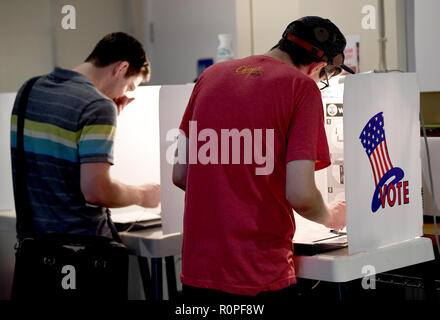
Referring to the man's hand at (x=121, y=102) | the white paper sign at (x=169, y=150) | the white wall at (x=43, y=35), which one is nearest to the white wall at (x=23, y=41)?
the white wall at (x=43, y=35)

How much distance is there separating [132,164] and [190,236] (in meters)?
1.09

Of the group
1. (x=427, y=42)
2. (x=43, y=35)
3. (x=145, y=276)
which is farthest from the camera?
(x=43, y=35)

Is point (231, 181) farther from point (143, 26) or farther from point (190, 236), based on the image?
point (143, 26)

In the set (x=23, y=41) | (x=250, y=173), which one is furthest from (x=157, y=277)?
(x=23, y=41)

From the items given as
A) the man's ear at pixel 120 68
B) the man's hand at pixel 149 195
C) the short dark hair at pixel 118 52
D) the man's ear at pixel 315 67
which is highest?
the short dark hair at pixel 118 52

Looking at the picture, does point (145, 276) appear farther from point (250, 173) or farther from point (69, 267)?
point (250, 173)

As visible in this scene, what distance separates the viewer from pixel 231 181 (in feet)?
4.67

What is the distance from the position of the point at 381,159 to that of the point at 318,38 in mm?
358

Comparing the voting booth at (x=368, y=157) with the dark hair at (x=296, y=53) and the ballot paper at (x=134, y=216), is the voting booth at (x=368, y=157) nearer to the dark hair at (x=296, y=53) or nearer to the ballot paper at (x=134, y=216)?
the dark hair at (x=296, y=53)

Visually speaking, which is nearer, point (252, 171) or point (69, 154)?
point (252, 171)

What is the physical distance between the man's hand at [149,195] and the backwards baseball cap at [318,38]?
87 centimetres

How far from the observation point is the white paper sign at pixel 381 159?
155cm

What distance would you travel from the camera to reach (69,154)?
5.94 ft

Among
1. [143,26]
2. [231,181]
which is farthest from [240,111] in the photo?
[143,26]
